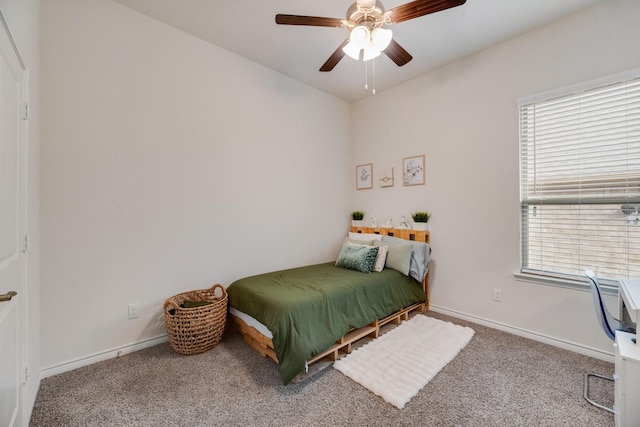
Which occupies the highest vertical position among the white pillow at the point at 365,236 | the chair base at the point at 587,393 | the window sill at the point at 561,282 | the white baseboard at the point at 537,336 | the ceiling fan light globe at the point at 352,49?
the ceiling fan light globe at the point at 352,49

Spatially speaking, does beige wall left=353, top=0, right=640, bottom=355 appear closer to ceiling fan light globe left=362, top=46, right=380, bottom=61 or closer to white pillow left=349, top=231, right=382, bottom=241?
white pillow left=349, top=231, right=382, bottom=241

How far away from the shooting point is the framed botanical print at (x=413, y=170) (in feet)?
10.3

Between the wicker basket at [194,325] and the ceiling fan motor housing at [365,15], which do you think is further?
the wicker basket at [194,325]

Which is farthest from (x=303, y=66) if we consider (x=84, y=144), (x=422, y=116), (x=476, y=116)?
(x=84, y=144)

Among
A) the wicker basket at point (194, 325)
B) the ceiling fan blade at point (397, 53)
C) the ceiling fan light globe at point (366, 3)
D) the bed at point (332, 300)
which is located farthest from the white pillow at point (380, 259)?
the ceiling fan light globe at point (366, 3)

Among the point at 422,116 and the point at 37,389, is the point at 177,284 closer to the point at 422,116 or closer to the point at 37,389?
the point at 37,389

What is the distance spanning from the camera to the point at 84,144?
6.39ft

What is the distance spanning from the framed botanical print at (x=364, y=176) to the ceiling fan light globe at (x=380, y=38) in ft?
6.76

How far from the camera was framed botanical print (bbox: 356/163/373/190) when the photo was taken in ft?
12.1

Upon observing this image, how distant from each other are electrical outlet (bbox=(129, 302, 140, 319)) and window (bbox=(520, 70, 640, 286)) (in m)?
3.45

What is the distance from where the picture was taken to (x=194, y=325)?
6.81 feet

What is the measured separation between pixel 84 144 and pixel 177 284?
1.33m

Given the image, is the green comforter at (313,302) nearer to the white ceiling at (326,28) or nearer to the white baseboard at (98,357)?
the white baseboard at (98,357)

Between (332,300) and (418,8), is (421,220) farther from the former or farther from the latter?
(418,8)
